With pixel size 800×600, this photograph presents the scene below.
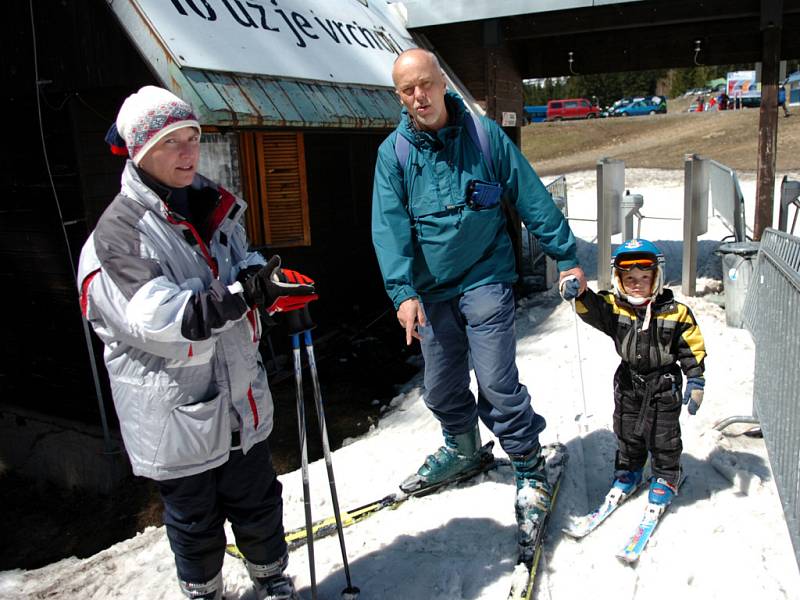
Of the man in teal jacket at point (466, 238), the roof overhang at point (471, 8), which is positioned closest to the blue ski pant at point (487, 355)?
the man in teal jacket at point (466, 238)

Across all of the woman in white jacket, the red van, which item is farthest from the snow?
the red van

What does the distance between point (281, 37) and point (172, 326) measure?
4.56m

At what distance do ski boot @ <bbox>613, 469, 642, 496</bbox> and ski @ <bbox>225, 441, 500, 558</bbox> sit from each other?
65 cm

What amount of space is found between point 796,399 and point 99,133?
5.52 meters

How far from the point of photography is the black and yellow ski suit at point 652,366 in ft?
10.4

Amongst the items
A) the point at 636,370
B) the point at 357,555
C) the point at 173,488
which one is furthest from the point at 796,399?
the point at 173,488

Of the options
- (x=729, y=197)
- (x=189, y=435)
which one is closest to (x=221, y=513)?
(x=189, y=435)

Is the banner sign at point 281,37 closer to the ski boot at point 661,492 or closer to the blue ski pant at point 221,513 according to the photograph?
the blue ski pant at point 221,513

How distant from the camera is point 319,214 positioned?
27.5 feet

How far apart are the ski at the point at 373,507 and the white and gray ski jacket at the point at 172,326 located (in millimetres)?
995

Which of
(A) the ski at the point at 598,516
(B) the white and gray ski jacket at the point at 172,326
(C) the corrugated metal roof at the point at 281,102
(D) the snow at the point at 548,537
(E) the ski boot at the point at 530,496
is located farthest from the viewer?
(C) the corrugated metal roof at the point at 281,102

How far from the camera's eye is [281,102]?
543 cm

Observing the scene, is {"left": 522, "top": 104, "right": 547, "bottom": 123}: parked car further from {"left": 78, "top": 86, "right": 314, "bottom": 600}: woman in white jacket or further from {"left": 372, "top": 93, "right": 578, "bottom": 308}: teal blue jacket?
{"left": 78, "top": 86, "right": 314, "bottom": 600}: woman in white jacket

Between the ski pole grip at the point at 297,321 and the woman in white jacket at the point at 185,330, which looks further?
the ski pole grip at the point at 297,321
